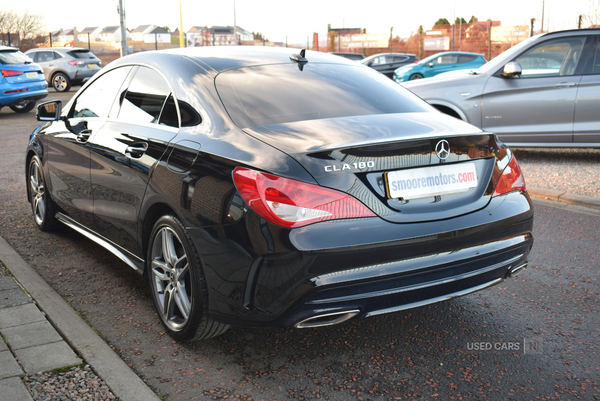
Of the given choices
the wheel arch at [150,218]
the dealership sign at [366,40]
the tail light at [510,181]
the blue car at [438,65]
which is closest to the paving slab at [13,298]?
the wheel arch at [150,218]

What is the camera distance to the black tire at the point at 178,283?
2885 mm

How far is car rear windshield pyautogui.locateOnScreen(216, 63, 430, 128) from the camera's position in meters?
3.09

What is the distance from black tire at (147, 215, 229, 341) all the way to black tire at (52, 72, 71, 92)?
2254 cm

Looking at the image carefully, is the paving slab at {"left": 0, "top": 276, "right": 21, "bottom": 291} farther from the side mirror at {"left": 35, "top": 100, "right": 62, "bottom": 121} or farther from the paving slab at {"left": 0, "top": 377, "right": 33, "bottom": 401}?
the side mirror at {"left": 35, "top": 100, "right": 62, "bottom": 121}

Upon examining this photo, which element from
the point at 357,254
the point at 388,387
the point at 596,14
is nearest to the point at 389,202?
the point at 357,254

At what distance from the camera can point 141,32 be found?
127 m

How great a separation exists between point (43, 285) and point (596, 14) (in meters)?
19.5

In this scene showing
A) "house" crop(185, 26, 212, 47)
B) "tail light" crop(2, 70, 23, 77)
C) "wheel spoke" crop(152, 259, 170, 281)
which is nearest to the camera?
"wheel spoke" crop(152, 259, 170, 281)

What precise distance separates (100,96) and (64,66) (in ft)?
69.9

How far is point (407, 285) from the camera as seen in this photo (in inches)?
103

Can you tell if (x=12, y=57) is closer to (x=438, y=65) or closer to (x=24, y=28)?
(x=438, y=65)

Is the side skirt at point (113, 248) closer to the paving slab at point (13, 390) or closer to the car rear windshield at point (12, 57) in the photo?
the paving slab at point (13, 390)

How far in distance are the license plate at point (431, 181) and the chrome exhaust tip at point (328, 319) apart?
53 cm

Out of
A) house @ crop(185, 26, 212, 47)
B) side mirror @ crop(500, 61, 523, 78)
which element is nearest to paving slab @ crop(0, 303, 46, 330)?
side mirror @ crop(500, 61, 523, 78)
